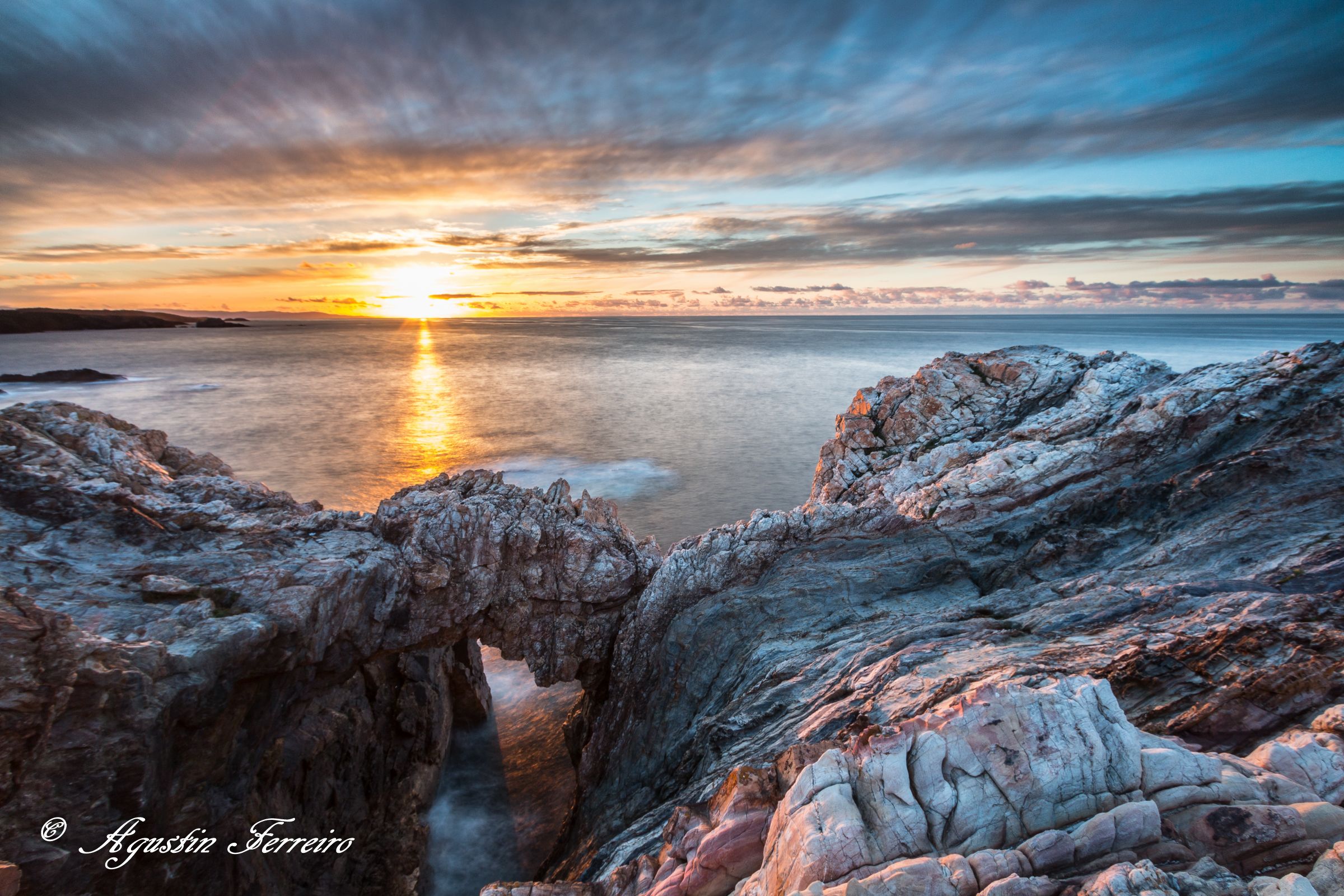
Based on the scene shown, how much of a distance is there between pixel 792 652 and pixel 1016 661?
4.51 metres

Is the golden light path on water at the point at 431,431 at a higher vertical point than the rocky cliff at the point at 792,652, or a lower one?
lower

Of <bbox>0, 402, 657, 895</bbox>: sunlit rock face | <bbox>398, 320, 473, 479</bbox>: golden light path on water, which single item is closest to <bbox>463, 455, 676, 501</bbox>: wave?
<bbox>398, 320, 473, 479</bbox>: golden light path on water

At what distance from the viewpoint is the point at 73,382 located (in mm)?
73875

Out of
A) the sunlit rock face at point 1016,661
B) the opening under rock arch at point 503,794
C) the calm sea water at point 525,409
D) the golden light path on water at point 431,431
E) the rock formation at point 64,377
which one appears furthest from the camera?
the rock formation at point 64,377

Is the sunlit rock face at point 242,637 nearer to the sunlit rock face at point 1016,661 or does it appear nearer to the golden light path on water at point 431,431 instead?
the sunlit rock face at point 1016,661

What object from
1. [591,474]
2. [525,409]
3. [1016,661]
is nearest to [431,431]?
[525,409]

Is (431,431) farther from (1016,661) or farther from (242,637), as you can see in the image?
(1016,661)

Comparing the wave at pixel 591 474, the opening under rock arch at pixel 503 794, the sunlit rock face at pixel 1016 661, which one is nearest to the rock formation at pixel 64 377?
the wave at pixel 591 474

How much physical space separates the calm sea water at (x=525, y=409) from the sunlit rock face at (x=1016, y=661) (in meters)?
16.7

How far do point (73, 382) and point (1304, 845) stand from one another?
101608 millimetres

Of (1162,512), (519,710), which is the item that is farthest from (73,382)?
(1162,512)

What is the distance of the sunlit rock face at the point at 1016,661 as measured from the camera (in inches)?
286

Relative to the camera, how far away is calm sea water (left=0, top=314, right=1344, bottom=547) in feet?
138

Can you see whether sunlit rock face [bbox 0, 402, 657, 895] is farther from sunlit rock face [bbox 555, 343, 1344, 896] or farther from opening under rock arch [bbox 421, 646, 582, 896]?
sunlit rock face [bbox 555, 343, 1344, 896]
